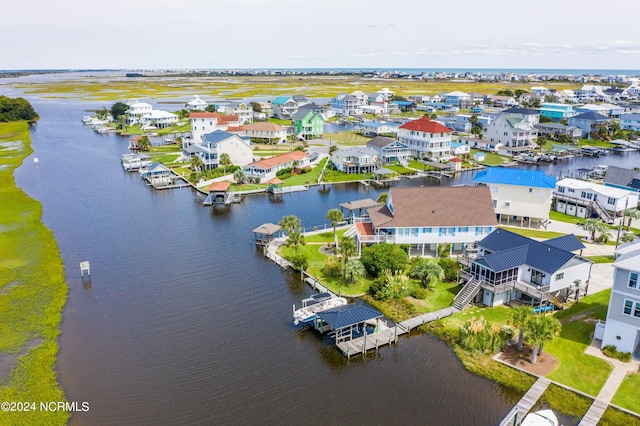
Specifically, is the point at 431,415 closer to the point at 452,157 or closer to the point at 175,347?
the point at 175,347

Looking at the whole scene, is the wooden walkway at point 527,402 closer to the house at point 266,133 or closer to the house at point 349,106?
the house at point 266,133

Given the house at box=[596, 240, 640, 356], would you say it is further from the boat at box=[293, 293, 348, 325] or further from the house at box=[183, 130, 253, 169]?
the house at box=[183, 130, 253, 169]

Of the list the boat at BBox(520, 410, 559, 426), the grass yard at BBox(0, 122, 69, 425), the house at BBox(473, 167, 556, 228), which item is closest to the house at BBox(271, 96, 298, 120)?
the grass yard at BBox(0, 122, 69, 425)

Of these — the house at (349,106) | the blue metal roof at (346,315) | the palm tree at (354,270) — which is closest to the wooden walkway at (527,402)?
the blue metal roof at (346,315)

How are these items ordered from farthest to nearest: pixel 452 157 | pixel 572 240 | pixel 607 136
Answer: pixel 607 136 → pixel 452 157 → pixel 572 240

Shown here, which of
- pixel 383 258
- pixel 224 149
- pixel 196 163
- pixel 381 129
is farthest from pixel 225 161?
pixel 381 129

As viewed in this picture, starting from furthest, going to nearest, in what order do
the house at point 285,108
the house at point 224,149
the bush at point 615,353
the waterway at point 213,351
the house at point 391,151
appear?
the house at point 285,108
the house at point 391,151
the house at point 224,149
the bush at point 615,353
the waterway at point 213,351

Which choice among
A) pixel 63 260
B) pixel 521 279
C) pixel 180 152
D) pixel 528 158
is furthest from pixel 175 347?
pixel 528 158
